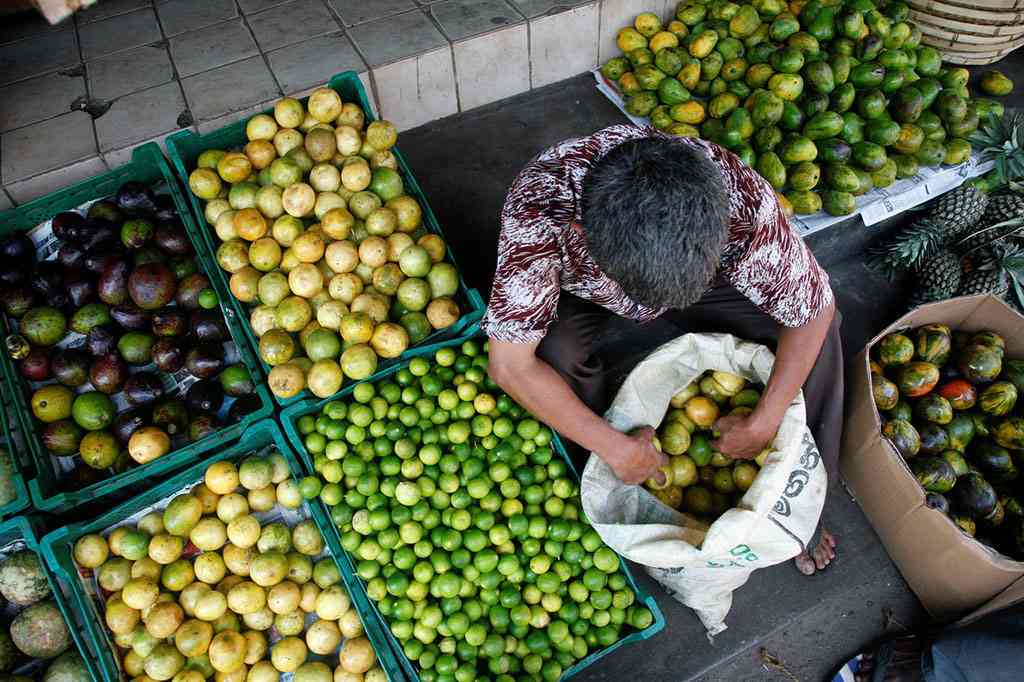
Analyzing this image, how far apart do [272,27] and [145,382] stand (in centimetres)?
219

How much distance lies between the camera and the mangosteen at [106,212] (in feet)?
8.79

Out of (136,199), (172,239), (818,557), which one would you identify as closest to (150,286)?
(172,239)

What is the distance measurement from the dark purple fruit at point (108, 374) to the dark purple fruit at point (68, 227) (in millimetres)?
578

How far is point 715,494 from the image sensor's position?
245 centimetres

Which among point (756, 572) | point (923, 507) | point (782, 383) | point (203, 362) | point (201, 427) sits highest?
point (782, 383)

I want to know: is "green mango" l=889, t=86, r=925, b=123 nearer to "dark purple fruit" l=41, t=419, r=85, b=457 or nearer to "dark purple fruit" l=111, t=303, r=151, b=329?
"dark purple fruit" l=111, t=303, r=151, b=329

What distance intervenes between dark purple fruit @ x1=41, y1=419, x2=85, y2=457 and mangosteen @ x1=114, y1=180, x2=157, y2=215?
0.94 metres

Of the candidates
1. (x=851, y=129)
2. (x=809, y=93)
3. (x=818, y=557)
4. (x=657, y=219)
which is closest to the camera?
(x=657, y=219)

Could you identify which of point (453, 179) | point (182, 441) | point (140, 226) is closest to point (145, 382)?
point (182, 441)

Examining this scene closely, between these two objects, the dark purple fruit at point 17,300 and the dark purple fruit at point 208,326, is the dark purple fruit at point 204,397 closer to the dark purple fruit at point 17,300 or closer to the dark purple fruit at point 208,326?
the dark purple fruit at point 208,326

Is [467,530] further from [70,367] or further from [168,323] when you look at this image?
[70,367]

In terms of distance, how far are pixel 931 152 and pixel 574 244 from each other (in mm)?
2563

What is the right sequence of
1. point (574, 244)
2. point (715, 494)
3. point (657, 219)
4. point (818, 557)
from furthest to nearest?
point (818, 557), point (715, 494), point (574, 244), point (657, 219)

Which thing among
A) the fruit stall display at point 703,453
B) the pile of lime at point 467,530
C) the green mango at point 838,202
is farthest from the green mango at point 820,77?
the pile of lime at point 467,530
